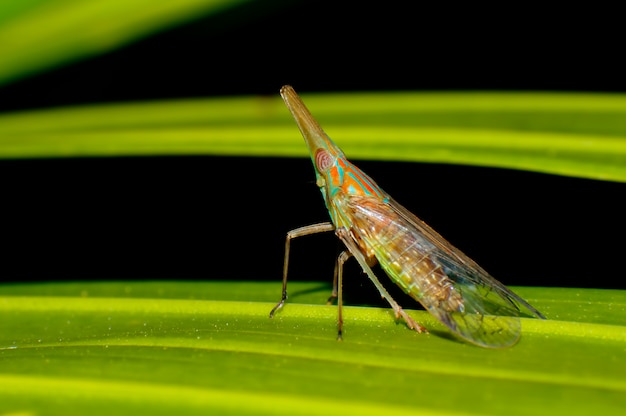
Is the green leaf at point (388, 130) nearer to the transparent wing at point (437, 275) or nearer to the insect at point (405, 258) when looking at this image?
the insect at point (405, 258)

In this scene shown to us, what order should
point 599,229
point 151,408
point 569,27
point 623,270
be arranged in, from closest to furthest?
point 151,408 < point 599,229 < point 623,270 < point 569,27

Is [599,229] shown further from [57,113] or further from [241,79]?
[241,79]

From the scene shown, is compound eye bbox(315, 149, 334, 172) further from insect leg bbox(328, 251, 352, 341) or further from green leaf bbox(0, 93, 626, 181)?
insect leg bbox(328, 251, 352, 341)

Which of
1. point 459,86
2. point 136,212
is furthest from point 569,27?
point 136,212

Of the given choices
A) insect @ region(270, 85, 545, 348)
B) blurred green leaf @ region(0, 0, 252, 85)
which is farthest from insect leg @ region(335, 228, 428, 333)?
blurred green leaf @ region(0, 0, 252, 85)

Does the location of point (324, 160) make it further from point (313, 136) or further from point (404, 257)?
point (404, 257)

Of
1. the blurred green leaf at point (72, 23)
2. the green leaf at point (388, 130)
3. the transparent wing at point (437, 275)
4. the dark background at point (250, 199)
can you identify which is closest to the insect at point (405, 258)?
the transparent wing at point (437, 275)
